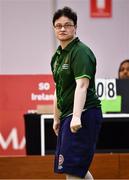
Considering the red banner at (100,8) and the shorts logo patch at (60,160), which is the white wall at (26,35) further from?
the shorts logo patch at (60,160)

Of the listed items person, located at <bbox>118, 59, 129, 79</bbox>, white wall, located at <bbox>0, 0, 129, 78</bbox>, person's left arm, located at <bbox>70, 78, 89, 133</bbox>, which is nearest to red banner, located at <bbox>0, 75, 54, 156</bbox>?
white wall, located at <bbox>0, 0, 129, 78</bbox>

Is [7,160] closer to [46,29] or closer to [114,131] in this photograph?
[114,131]

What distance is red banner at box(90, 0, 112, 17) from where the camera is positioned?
693cm

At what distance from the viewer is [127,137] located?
567cm

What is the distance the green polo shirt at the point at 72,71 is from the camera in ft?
11.0

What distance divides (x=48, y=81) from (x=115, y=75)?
701 mm

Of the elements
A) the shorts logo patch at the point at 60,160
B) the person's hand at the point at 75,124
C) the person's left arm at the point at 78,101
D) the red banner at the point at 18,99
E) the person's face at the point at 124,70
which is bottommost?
the red banner at the point at 18,99

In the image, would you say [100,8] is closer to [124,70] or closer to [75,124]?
[124,70]

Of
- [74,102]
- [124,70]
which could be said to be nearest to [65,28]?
[74,102]

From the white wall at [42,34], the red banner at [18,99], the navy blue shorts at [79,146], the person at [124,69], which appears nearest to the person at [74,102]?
the navy blue shorts at [79,146]

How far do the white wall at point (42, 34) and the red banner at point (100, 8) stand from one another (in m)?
0.04

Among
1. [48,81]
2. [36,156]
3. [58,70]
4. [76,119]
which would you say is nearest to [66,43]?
[58,70]

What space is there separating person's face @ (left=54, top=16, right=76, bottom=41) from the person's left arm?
0.26m

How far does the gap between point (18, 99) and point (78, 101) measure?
11.7 ft
